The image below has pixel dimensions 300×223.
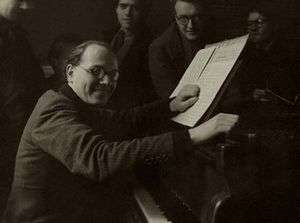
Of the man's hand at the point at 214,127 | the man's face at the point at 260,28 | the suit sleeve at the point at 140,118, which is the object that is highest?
the man's hand at the point at 214,127

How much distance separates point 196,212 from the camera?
1738 millimetres

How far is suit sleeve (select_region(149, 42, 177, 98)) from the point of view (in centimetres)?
281

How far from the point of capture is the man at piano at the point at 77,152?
1736 mm

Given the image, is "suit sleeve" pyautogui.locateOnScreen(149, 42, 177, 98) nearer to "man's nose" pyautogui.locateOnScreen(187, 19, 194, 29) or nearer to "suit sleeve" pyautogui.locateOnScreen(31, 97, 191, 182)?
"man's nose" pyautogui.locateOnScreen(187, 19, 194, 29)

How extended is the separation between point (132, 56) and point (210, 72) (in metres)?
1.58

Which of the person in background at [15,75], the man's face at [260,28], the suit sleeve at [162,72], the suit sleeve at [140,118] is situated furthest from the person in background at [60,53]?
the man's face at [260,28]

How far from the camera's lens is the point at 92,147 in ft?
5.73

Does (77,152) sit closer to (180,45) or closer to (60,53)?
(180,45)

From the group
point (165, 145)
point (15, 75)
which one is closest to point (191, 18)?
point (15, 75)

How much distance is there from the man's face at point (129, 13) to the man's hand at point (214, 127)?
204 cm

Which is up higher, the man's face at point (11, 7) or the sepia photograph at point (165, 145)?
the man's face at point (11, 7)

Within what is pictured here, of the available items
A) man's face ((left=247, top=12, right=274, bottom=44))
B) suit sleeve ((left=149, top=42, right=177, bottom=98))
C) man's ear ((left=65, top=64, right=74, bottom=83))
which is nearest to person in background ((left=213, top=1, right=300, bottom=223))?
suit sleeve ((left=149, top=42, right=177, bottom=98))

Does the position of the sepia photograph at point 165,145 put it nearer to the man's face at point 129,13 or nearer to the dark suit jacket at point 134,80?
the dark suit jacket at point 134,80

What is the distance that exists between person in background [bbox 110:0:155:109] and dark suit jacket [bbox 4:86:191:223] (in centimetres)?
112
